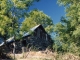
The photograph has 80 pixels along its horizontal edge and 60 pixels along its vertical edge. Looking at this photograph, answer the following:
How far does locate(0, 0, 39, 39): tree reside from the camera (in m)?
32.8

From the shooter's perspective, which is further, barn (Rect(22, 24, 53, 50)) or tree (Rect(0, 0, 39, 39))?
barn (Rect(22, 24, 53, 50))

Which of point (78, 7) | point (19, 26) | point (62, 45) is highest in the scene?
point (78, 7)

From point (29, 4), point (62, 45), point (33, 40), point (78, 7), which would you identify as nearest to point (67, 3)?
point (78, 7)

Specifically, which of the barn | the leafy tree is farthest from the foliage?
the barn

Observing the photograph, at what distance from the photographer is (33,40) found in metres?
51.2

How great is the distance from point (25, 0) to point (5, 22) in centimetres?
375

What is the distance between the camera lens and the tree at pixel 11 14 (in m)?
32.8

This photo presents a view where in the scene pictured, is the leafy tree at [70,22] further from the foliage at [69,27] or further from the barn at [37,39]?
the barn at [37,39]

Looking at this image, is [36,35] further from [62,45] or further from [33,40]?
[62,45]

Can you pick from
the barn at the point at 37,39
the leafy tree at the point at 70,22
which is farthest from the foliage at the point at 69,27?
the barn at the point at 37,39

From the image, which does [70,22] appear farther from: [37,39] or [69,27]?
[37,39]

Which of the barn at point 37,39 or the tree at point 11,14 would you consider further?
the barn at point 37,39

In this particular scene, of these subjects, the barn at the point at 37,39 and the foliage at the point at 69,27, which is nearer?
A: the foliage at the point at 69,27

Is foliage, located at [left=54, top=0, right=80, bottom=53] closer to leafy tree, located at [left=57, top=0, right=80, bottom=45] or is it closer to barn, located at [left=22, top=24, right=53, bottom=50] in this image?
leafy tree, located at [left=57, top=0, right=80, bottom=45]
